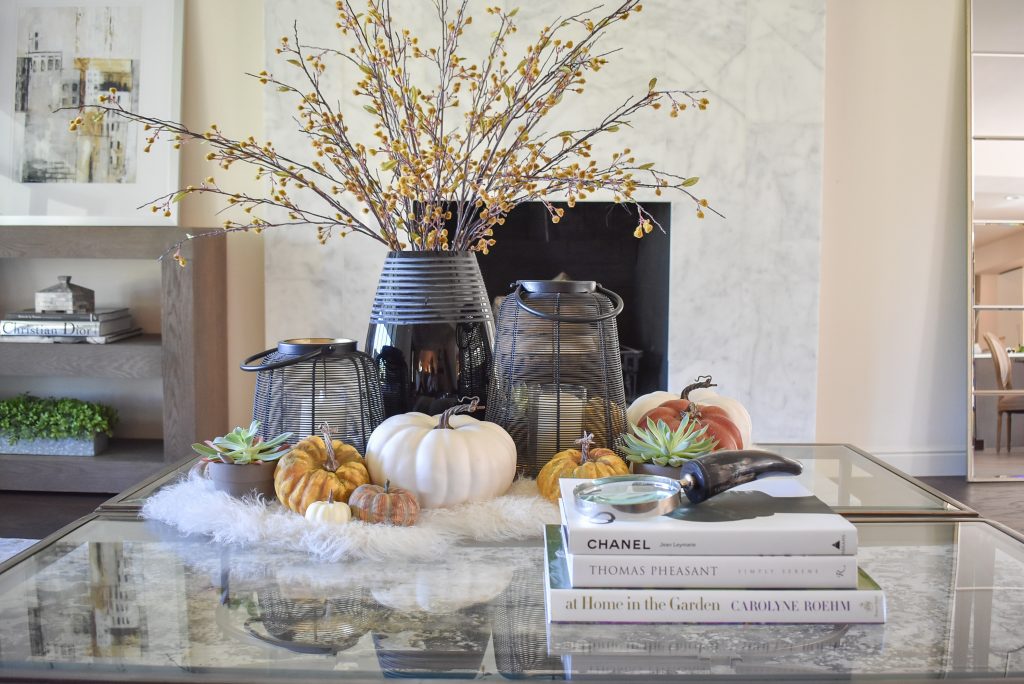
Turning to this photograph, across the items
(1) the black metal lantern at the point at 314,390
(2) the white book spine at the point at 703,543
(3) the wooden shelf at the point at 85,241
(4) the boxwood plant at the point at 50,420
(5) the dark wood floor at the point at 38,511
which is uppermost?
(3) the wooden shelf at the point at 85,241

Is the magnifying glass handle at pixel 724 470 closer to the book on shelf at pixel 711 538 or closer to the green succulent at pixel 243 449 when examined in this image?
the book on shelf at pixel 711 538

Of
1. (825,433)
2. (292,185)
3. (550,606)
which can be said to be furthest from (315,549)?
(825,433)

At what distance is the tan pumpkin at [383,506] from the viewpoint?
1.12 meters

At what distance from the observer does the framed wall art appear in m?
3.60

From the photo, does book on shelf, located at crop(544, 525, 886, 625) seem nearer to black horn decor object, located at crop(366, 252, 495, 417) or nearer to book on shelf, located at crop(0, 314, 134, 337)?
black horn decor object, located at crop(366, 252, 495, 417)

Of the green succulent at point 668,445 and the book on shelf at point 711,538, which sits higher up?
the green succulent at point 668,445

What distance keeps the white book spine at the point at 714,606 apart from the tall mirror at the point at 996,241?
328 cm

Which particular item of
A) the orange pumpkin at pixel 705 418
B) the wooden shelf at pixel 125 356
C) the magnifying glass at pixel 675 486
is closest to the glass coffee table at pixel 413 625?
the magnifying glass at pixel 675 486

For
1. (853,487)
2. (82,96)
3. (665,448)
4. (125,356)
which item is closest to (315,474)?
(665,448)

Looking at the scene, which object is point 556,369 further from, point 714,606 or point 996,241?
point 996,241

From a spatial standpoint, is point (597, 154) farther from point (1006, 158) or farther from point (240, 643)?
point (240, 643)

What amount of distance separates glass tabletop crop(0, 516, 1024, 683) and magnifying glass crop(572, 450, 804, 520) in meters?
0.11

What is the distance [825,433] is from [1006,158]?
4.34ft

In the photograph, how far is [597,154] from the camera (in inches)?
140
